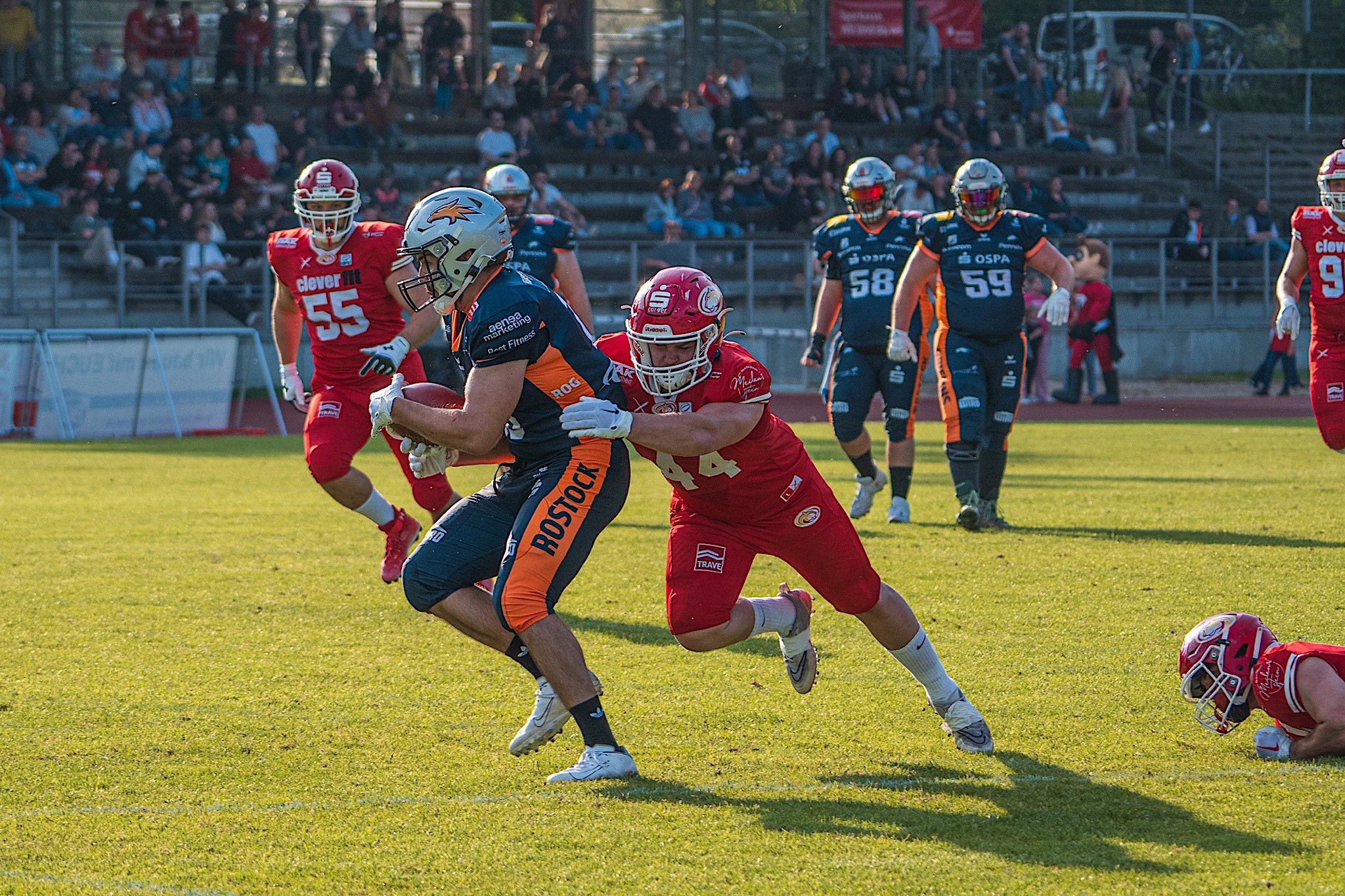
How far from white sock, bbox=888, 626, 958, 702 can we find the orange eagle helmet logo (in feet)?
6.44

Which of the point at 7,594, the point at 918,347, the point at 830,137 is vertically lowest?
the point at 7,594

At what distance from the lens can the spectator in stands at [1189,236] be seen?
2425 centimetres

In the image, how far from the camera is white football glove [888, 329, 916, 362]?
9.56 m

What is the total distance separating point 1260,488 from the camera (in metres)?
11.2

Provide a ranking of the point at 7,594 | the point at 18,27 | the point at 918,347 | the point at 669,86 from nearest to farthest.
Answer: the point at 7,594 < the point at 918,347 < the point at 18,27 < the point at 669,86

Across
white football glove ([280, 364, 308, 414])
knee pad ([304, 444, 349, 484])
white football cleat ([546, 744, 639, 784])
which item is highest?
white football glove ([280, 364, 308, 414])

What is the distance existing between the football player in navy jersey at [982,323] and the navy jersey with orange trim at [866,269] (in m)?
0.44

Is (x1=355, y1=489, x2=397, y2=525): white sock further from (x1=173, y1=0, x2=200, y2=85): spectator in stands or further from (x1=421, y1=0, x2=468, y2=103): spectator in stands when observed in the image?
(x1=421, y1=0, x2=468, y2=103): spectator in stands

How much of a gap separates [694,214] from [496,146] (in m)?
3.12

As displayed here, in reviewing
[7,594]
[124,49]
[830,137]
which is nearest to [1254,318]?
[830,137]

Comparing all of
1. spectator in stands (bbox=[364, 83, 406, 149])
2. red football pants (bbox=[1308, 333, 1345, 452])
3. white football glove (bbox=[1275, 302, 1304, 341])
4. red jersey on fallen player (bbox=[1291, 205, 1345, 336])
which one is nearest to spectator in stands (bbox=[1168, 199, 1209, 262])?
spectator in stands (bbox=[364, 83, 406, 149])

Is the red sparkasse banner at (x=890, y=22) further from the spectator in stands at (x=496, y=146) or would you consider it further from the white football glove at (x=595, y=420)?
the white football glove at (x=595, y=420)

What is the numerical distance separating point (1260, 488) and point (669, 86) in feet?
60.1

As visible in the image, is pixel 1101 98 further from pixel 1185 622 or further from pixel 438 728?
pixel 438 728
